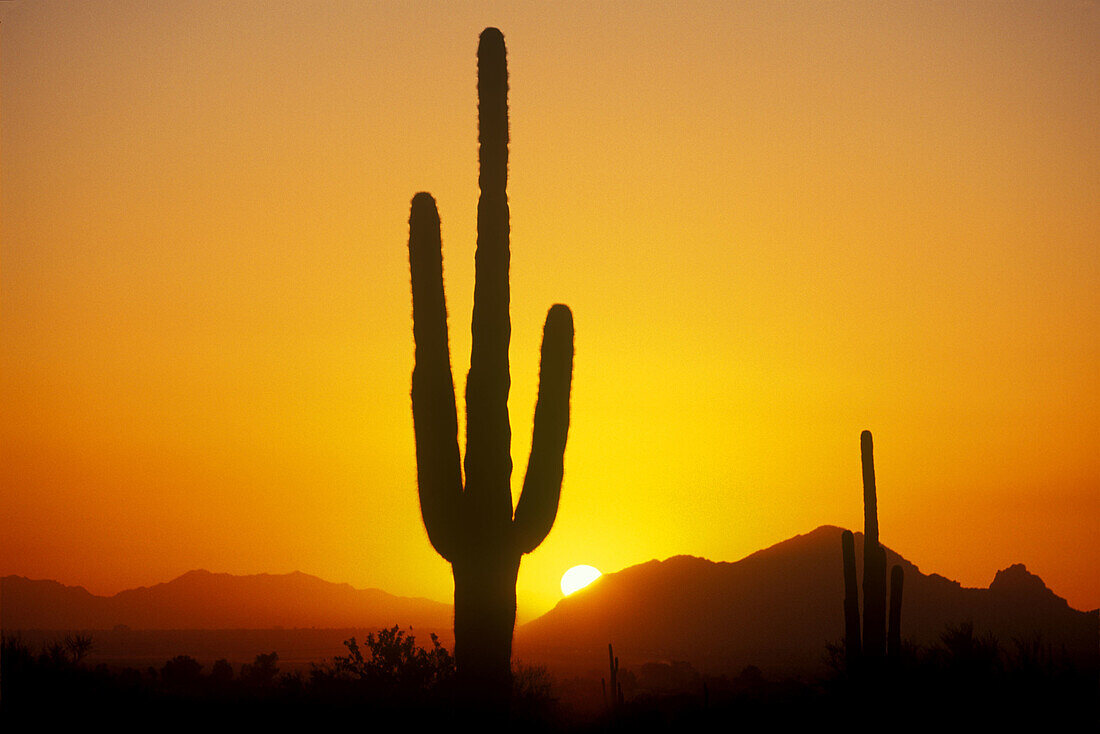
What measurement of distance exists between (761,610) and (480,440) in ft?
411

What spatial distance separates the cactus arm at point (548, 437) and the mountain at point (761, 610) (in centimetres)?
9331

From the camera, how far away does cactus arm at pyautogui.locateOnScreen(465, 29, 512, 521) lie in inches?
543

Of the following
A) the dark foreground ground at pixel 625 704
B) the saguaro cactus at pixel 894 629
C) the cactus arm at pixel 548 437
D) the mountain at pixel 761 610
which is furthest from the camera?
the mountain at pixel 761 610

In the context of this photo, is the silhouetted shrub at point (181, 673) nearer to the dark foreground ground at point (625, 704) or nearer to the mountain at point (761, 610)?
the dark foreground ground at point (625, 704)

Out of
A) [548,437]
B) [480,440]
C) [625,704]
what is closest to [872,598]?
[625,704]

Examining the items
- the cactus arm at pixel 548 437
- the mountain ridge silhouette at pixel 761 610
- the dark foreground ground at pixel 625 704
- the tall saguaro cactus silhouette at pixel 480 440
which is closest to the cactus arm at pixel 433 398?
the tall saguaro cactus silhouette at pixel 480 440

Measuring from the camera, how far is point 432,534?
13.9 meters

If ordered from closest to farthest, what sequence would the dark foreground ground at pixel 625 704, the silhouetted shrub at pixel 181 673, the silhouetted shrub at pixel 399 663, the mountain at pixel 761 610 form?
the dark foreground ground at pixel 625 704, the silhouetted shrub at pixel 399 663, the silhouetted shrub at pixel 181 673, the mountain at pixel 761 610

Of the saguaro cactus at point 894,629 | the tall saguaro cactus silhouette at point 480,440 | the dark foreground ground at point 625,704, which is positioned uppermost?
the tall saguaro cactus silhouette at point 480,440

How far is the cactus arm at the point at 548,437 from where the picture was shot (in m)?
14.5

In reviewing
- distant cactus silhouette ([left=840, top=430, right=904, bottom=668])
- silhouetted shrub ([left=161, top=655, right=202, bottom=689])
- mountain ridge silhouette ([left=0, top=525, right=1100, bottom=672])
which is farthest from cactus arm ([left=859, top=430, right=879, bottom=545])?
mountain ridge silhouette ([left=0, top=525, right=1100, bottom=672])

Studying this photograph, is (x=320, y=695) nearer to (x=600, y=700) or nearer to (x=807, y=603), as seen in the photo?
(x=600, y=700)

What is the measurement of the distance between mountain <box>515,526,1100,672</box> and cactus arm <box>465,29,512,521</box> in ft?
311

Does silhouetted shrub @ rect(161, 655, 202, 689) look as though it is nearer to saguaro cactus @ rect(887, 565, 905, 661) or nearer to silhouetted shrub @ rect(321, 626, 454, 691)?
silhouetted shrub @ rect(321, 626, 454, 691)
